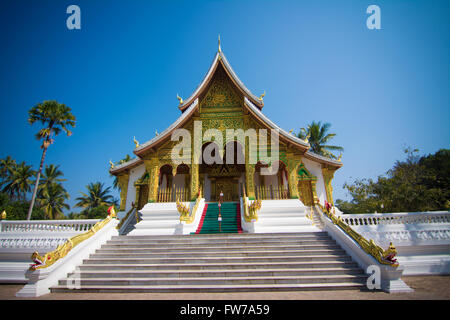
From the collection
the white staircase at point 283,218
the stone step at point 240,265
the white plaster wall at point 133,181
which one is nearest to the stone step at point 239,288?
the stone step at point 240,265

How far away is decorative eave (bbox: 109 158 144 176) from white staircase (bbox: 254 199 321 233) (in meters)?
8.28

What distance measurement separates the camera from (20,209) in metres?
19.2

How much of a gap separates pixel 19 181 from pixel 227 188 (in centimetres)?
3412

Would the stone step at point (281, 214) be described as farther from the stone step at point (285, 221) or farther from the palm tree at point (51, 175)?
the palm tree at point (51, 175)

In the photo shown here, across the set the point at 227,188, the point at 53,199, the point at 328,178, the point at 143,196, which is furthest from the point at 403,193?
the point at 53,199

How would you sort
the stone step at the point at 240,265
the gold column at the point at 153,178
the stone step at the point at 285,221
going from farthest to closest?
the gold column at the point at 153,178 → the stone step at the point at 285,221 → the stone step at the point at 240,265

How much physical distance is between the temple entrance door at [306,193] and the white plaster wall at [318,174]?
1.54ft

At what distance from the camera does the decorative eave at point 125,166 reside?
42.2ft

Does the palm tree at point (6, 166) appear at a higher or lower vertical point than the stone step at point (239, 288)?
higher

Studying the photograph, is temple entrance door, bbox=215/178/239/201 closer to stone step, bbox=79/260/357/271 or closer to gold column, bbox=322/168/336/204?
gold column, bbox=322/168/336/204

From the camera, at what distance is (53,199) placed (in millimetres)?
32156

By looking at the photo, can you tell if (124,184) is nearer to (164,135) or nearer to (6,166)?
(164,135)
